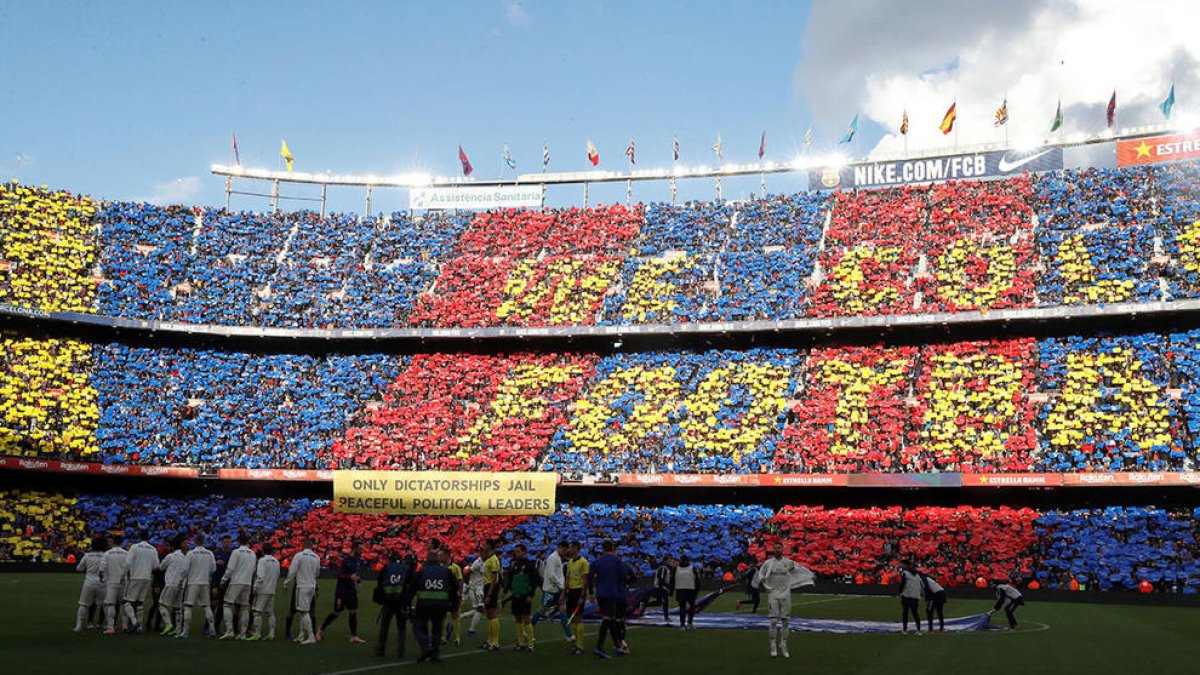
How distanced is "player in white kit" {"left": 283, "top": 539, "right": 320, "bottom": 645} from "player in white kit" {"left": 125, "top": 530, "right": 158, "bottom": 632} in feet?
11.2

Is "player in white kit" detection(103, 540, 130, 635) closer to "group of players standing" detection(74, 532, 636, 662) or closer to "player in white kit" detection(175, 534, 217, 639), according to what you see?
"group of players standing" detection(74, 532, 636, 662)

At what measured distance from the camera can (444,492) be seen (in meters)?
47.8

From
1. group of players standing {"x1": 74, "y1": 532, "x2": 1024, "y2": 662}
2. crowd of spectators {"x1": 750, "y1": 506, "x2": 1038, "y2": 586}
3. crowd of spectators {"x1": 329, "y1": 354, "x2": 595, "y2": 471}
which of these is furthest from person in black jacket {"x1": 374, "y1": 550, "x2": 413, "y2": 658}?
crowd of spectators {"x1": 329, "y1": 354, "x2": 595, "y2": 471}

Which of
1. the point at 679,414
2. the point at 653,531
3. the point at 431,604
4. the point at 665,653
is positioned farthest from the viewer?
the point at 679,414

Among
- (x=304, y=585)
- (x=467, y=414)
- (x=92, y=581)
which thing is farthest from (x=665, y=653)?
(x=467, y=414)

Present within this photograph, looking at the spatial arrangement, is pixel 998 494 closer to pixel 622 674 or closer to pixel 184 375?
pixel 622 674

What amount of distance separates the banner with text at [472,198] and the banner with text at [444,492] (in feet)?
81.6

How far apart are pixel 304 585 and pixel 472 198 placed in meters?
51.5

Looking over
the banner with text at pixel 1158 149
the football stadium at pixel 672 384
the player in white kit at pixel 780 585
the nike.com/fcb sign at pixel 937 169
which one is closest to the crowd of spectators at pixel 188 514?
the football stadium at pixel 672 384

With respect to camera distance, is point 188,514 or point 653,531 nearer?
point 653,531

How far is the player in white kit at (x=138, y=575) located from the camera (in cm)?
2102

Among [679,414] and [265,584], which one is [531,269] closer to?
[679,414]

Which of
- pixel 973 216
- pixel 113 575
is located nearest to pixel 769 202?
pixel 973 216

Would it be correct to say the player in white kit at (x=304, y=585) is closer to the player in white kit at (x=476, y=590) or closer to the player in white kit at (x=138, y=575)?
the player in white kit at (x=138, y=575)
